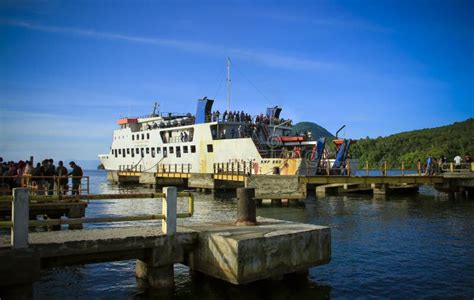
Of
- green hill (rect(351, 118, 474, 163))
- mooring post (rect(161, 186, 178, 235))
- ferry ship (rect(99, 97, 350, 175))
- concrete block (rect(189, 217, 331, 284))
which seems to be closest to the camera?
concrete block (rect(189, 217, 331, 284))

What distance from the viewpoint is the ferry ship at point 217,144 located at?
29.6m

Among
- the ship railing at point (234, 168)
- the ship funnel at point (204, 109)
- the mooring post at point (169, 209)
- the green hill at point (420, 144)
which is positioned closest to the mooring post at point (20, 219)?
the mooring post at point (169, 209)

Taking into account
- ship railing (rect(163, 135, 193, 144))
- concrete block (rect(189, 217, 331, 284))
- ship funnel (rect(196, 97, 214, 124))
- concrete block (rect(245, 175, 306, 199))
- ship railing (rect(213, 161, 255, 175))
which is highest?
ship funnel (rect(196, 97, 214, 124))

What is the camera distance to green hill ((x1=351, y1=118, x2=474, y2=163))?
365 ft

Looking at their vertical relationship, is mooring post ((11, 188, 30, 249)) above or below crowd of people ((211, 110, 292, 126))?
below

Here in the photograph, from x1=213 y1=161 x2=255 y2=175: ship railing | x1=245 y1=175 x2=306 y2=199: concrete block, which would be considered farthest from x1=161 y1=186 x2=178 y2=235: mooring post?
x1=213 y1=161 x2=255 y2=175: ship railing

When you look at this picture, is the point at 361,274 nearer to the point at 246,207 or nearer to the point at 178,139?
the point at 246,207

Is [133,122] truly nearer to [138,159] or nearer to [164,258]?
[138,159]

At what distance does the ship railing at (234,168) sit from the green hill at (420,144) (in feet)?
269

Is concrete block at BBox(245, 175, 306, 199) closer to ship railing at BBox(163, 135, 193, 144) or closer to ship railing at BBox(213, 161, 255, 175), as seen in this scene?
ship railing at BBox(213, 161, 255, 175)

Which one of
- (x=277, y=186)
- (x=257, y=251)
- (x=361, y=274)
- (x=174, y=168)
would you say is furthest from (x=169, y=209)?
(x=174, y=168)

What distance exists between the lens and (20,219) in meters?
6.62

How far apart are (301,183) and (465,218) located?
8.44 metres

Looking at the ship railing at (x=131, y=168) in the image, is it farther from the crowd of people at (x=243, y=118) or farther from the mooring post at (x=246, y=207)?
the mooring post at (x=246, y=207)
